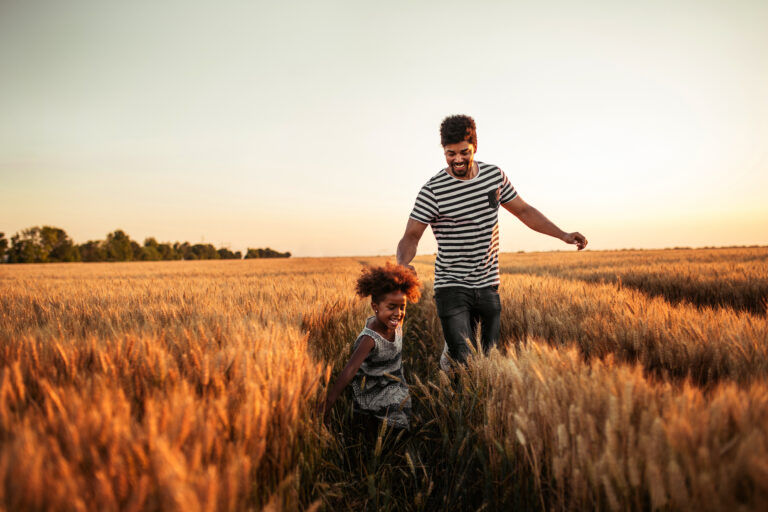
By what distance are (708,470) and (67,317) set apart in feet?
14.5

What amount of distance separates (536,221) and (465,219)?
74 cm

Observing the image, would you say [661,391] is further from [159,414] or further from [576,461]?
[159,414]

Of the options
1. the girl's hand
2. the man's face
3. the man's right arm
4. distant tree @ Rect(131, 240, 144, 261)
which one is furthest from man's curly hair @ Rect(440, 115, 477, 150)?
distant tree @ Rect(131, 240, 144, 261)

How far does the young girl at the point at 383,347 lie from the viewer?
2.52 m

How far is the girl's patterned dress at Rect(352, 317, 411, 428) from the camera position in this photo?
2531mm

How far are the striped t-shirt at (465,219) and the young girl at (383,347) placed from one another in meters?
0.52

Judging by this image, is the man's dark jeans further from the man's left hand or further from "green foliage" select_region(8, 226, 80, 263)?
"green foliage" select_region(8, 226, 80, 263)

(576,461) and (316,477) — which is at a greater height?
(576,461)

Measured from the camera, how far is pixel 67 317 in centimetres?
346

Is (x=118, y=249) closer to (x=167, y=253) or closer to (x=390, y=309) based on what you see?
(x=167, y=253)

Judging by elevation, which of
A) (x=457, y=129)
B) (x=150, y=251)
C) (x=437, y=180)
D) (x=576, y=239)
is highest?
(x=150, y=251)

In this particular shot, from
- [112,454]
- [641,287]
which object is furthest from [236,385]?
[641,287]

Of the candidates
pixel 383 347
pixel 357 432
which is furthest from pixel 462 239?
pixel 357 432

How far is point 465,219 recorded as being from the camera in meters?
3.06
